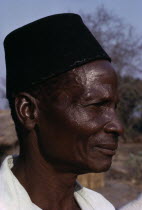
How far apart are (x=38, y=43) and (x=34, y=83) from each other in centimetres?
19

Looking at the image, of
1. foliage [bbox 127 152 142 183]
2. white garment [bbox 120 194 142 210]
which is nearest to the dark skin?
white garment [bbox 120 194 142 210]

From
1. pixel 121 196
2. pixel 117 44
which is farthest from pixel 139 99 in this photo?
pixel 121 196

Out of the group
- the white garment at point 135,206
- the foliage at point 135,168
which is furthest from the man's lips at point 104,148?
the foliage at point 135,168

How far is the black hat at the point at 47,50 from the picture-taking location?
227 centimetres

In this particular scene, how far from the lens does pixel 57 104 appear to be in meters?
2.29

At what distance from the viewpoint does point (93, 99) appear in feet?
7.49

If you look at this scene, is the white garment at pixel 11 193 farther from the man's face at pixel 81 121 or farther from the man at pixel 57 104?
the man's face at pixel 81 121

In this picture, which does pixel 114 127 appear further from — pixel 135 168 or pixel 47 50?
pixel 135 168

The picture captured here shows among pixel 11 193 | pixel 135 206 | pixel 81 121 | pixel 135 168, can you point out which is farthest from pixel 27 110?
pixel 135 168

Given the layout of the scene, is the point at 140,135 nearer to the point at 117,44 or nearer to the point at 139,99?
the point at 139,99

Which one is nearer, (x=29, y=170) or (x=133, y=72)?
(x=29, y=170)

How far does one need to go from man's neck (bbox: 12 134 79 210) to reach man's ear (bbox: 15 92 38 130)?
12cm

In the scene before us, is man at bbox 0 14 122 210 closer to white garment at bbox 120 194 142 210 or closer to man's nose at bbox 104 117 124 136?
man's nose at bbox 104 117 124 136

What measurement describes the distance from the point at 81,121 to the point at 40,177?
0.36 metres
